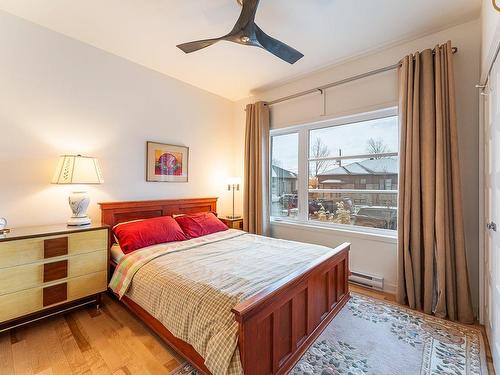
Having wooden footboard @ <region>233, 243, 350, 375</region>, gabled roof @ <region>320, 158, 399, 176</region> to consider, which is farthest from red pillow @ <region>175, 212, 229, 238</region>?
gabled roof @ <region>320, 158, 399, 176</region>

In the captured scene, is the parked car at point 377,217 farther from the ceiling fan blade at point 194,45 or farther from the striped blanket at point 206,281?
the ceiling fan blade at point 194,45

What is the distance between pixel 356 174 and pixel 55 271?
335 cm

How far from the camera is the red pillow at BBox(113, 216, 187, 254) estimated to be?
2465 millimetres

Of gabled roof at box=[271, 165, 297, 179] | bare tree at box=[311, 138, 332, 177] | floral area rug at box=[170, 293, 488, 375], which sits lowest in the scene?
floral area rug at box=[170, 293, 488, 375]

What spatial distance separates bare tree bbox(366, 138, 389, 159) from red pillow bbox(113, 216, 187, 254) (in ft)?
8.22

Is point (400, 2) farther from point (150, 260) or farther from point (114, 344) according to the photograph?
point (114, 344)

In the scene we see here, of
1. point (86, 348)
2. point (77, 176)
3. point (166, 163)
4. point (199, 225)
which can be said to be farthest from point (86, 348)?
point (166, 163)

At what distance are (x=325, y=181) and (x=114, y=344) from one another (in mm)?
2896

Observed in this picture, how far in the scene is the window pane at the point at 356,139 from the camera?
9.32 feet

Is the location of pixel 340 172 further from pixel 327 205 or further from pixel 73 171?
pixel 73 171

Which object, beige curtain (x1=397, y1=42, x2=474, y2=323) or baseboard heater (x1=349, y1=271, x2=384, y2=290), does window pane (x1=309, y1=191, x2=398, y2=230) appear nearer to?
beige curtain (x1=397, y1=42, x2=474, y2=323)

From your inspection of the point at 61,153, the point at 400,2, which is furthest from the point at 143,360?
the point at 400,2

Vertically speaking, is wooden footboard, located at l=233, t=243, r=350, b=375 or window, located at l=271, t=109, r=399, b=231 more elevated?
window, located at l=271, t=109, r=399, b=231

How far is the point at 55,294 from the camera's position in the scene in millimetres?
2121
